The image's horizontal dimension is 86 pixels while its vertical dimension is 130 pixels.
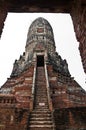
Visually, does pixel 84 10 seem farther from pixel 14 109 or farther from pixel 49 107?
pixel 49 107

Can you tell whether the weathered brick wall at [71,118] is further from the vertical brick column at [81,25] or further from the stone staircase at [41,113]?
the vertical brick column at [81,25]

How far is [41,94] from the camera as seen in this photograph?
12.6 metres

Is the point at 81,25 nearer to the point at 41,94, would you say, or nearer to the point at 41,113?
the point at 41,113

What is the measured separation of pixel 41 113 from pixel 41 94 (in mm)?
2909

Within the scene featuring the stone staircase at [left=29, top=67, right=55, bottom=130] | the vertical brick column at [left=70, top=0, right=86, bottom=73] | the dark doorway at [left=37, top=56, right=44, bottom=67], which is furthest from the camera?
the dark doorway at [left=37, top=56, right=44, bottom=67]

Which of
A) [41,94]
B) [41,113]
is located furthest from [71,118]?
[41,94]

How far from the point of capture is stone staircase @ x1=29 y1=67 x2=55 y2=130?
852 cm

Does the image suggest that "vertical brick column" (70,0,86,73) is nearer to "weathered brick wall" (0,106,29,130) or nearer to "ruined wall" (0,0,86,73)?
"ruined wall" (0,0,86,73)

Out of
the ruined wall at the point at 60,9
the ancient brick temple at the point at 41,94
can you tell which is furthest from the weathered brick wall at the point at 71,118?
the ruined wall at the point at 60,9

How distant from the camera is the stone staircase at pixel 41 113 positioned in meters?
8.52

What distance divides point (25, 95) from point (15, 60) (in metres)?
8.97

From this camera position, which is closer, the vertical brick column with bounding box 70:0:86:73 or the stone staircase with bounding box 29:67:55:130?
the vertical brick column with bounding box 70:0:86:73

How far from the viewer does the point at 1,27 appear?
13.5 feet

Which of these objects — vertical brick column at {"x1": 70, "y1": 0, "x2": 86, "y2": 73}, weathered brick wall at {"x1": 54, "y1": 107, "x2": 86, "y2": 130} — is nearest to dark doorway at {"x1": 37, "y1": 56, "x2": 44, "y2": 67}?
weathered brick wall at {"x1": 54, "y1": 107, "x2": 86, "y2": 130}
